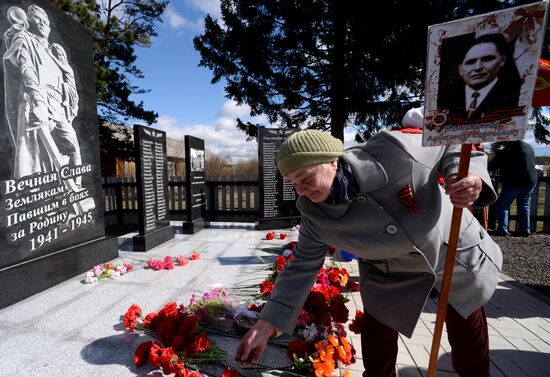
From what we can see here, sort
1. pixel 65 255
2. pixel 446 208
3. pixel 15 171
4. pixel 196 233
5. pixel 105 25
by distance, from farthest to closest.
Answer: pixel 105 25
pixel 196 233
pixel 65 255
pixel 15 171
pixel 446 208

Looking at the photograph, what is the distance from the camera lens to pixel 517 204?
5.95 meters

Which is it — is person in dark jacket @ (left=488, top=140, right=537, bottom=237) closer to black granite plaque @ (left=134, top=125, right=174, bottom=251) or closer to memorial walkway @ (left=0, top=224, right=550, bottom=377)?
memorial walkway @ (left=0, top=224, right=550, bottom=377)

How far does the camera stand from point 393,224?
1.24 m

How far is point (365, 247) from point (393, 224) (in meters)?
0.15

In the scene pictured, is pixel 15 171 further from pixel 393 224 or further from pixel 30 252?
pixel 393 224

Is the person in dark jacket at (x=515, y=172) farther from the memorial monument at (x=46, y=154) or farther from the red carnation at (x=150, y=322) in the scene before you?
the memorial monument at (x=46, y=154)

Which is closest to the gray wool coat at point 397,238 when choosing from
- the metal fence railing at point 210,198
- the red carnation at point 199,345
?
the red carnation at point 199,345

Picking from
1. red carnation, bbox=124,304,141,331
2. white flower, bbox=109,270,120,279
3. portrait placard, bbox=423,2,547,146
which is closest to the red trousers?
portrait placard, bbox=423,2,547,146

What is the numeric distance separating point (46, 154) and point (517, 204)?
25.4ft

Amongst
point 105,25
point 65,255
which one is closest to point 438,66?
point 65,255

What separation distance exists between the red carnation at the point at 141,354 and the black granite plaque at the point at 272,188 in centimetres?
479

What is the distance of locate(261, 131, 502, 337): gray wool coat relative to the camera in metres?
1.25

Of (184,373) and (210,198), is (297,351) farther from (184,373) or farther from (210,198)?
(210,198)

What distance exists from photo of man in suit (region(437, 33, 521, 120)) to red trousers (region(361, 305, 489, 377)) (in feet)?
3.06
